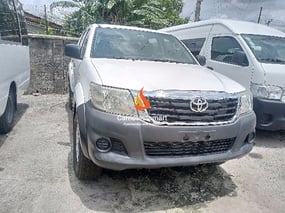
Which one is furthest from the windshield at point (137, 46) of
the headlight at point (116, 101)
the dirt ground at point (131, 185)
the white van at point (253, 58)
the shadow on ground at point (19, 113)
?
the shadow on ground at point (19, 113)

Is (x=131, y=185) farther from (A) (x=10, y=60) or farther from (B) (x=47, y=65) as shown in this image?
(B) (x=47, y=65)

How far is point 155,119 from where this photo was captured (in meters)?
2.73

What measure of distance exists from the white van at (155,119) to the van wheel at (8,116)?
77.6 inches

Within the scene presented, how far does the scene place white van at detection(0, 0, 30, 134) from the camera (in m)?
4.29

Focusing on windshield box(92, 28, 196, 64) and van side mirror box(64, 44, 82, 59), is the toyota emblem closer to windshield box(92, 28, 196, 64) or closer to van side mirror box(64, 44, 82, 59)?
windshield box(92, 28, 196, 64)

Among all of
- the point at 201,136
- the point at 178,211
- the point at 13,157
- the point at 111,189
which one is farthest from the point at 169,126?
the point at 13,157

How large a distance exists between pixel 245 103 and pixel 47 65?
6.39m

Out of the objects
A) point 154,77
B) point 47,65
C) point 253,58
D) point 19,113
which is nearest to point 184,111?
point 154,77

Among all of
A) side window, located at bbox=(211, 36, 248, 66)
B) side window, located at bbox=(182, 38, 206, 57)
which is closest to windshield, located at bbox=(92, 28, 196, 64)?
side window, located at bbox=(211, 36, 248, 66)

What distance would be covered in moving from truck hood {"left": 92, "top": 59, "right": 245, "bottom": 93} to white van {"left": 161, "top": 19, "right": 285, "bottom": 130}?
138cm

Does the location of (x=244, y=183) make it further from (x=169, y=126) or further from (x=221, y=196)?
(x=169, y=126)

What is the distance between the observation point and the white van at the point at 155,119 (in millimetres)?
2711

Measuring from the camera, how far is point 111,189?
3250 mm

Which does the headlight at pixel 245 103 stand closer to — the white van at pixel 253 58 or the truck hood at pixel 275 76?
the white van at pixel 253 58
